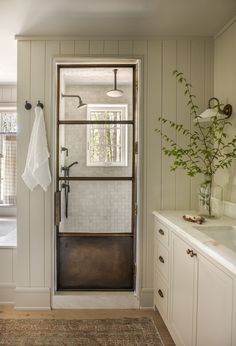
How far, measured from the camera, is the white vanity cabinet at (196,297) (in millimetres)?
1195

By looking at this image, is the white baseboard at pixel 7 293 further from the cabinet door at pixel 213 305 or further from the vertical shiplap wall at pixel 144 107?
the cabinet door at pixel 213 305

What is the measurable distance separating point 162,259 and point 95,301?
83 cm

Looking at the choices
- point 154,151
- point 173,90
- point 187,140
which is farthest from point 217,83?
point 154,151

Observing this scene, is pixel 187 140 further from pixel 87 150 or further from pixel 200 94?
pixel 87 150

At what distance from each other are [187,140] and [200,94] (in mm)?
441

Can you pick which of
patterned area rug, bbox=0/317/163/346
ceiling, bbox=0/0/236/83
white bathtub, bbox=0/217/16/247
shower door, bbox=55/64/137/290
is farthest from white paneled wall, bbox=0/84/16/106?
patterned area rug, bbox=0/317/163/346

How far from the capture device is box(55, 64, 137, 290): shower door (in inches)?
101

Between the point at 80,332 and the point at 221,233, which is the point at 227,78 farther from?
the point at 80,332

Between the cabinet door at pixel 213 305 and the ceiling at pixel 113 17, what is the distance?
179cm

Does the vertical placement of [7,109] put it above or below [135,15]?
below

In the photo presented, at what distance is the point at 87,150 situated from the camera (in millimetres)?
2576

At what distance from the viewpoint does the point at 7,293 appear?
2586 mm

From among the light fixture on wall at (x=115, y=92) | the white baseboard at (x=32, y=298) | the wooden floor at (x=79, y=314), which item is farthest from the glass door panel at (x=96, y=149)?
the wooden floor at (x=79, y=314)

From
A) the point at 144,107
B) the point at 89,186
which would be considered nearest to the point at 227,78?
the point at 144,107
